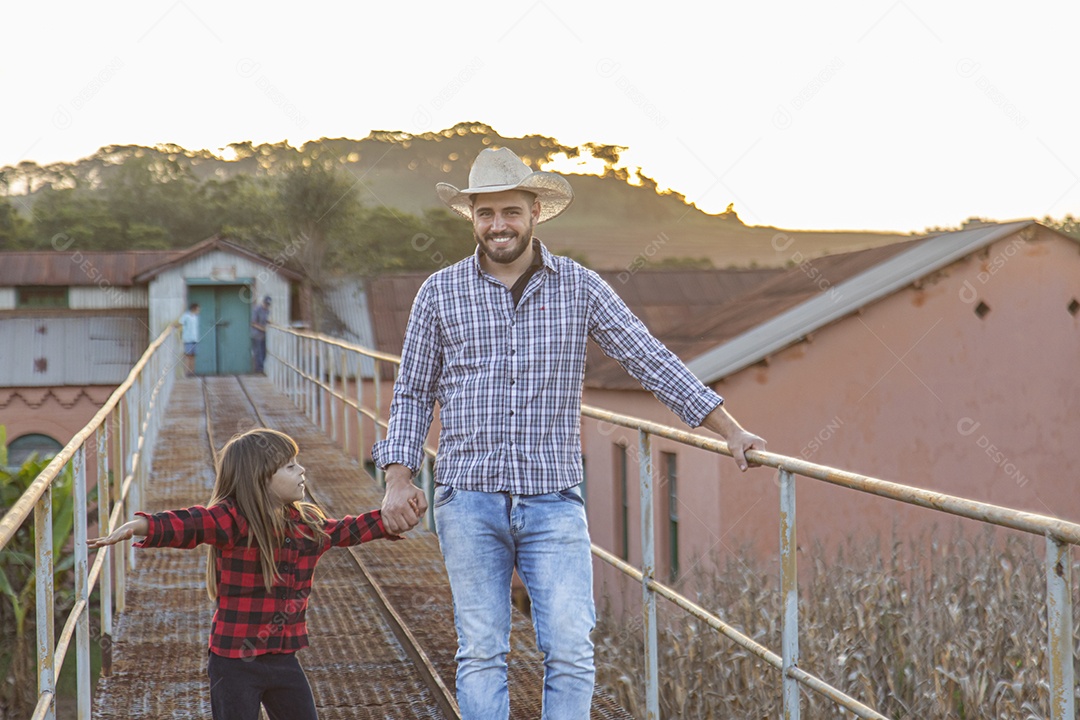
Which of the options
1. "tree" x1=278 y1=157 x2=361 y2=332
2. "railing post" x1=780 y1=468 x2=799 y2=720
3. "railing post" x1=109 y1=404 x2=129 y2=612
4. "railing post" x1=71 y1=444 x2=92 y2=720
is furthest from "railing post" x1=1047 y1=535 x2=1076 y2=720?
"tree" x1=278 y1=157 x2=361 y2=332

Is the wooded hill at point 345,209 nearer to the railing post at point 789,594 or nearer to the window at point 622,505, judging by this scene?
the railing post at point 789,594

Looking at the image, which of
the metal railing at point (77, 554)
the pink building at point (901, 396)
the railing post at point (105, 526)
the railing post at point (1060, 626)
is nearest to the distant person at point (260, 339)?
the pink building at point (901, 396)

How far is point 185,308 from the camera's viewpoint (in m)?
33.2

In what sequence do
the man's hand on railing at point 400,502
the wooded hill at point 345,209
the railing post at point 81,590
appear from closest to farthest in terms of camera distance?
the man's hand on railing at point 400,502 → the railing post at point 81,590 → the wooded hill at point 345,209

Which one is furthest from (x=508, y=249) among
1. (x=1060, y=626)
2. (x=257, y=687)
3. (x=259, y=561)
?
(x=1060, y=626)

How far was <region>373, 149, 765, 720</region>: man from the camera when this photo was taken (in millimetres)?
3162

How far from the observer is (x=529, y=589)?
3.21m

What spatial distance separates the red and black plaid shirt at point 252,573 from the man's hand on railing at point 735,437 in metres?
0.95

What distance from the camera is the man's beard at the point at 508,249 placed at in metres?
3.18

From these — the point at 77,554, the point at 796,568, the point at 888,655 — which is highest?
the point at 796,568

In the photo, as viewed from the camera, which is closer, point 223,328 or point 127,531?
point 127,531

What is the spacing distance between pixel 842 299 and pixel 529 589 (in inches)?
629

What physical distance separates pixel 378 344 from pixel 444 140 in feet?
531

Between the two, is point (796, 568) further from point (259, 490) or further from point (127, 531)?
point (127, 531)
